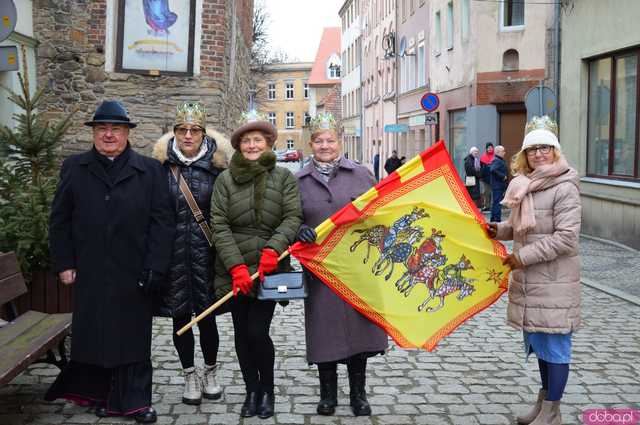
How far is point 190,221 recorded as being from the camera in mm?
5070

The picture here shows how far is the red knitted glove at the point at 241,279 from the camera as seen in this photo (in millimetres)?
4703

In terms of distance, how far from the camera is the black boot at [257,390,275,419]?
5018 mm

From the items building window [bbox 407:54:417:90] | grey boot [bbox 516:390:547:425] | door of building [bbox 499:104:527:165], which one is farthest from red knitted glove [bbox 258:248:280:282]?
building window [bbox 407:54:417:90]

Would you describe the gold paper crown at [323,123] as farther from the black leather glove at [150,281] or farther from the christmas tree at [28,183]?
the christmas tree at [28,183]

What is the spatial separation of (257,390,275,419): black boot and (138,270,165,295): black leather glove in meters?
1.00

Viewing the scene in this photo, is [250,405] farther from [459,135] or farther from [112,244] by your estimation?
[459,135]

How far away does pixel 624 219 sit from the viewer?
13375 millimetres

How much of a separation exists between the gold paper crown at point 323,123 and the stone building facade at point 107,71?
746cm

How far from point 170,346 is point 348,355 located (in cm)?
237

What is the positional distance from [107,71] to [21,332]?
7645 mm

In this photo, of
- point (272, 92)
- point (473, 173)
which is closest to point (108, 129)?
point (473, 173)

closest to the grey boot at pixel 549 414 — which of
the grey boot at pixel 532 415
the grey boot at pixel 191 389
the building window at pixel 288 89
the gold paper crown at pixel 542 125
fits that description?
the grey boot at pixel 532 415

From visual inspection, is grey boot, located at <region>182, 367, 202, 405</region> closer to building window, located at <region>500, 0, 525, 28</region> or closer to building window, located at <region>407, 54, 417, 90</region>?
building window, located at <region>500, 0, 525, 28</region>

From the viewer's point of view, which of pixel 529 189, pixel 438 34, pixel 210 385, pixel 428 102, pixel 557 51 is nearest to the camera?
pixel 529 189
